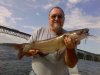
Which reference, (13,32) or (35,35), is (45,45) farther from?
(13,32)

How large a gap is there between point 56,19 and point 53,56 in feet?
3.23

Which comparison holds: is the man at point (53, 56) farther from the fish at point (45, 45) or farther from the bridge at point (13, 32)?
the bridge at point (13, 32)

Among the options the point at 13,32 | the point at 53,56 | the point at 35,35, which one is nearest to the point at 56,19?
the point at 35,35

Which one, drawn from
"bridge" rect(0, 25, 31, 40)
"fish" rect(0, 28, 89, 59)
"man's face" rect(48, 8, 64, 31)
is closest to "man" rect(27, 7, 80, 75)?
"man's face" rect(48, 8, 64, 31)

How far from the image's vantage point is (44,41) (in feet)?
20.0

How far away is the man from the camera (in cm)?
595

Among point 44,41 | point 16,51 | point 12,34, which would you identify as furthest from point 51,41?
point 12,34

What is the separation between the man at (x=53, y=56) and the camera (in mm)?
5949

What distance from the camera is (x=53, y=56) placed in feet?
19.9

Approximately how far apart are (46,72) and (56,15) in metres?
1.54

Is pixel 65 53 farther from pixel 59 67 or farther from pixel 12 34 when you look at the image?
pixel 12 34

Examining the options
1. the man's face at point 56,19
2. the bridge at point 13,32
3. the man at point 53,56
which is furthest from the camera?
the bridge at point 13,32

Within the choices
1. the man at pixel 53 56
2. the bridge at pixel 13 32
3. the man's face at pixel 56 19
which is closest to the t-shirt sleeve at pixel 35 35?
the man at pixel 53 56

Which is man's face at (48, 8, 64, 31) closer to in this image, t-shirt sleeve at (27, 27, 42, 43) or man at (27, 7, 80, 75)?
man at (27, 7, 80, 75)
